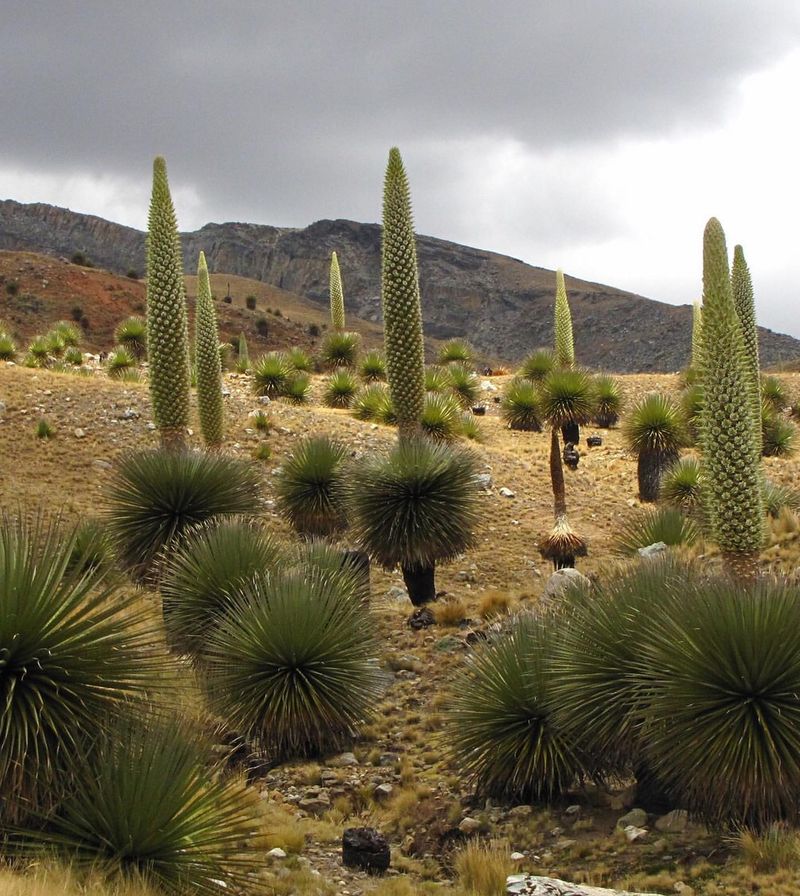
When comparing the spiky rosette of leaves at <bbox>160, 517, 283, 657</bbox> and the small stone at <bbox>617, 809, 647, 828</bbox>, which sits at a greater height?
the spiky rosette of leaves at <bbox>160, 517, 283, 657</bbox>

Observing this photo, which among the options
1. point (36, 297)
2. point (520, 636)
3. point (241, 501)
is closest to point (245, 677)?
point (520, 636)

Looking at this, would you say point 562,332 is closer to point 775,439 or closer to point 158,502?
point 775,439

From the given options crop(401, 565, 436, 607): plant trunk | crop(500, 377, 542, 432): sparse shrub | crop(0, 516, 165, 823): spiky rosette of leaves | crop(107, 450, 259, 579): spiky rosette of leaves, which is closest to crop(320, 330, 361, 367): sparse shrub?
crop(500, 377, 542, 432): sparse shrub

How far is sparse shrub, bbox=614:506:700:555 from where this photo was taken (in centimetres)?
1348

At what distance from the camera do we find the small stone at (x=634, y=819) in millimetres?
7023

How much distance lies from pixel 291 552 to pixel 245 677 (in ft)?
8.52

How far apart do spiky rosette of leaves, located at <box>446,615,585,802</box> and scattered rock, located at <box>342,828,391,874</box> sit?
114cm

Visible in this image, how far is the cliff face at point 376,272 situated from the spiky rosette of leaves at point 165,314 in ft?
279

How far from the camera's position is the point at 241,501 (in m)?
11.6

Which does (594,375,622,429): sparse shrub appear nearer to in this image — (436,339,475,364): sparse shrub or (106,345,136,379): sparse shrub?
(436,339,475,364): sparse shrub

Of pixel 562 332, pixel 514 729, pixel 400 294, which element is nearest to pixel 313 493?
pixel 400 294

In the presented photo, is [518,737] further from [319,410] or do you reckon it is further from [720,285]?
[319,410]

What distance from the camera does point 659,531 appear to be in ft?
45.2

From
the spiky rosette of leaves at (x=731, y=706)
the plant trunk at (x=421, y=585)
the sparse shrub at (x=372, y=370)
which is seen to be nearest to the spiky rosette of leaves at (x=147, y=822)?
the spiky rosette of leaves at (x=731, y=706)
